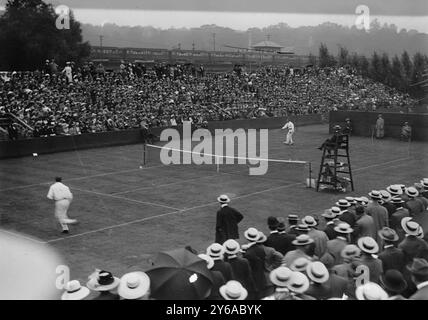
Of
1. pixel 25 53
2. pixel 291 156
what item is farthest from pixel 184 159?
pixel 25 53

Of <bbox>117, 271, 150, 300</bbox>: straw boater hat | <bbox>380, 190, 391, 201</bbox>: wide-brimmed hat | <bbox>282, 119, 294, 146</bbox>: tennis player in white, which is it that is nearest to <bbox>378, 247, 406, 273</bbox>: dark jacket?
<bbox>117, 271, 150, 300</bbox>: straw boater hat

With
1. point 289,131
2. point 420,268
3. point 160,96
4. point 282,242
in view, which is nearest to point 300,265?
point 420,268

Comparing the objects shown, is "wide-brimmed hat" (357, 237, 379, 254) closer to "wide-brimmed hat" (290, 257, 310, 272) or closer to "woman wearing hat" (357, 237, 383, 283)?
"woman wearing hat" (357, 237, 383, 283)

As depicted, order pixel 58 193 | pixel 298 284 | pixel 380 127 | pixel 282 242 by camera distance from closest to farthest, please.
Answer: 1. pixel 298 284
2. pixel 282 242
3. pixel 58 193
4. pixel 380 127

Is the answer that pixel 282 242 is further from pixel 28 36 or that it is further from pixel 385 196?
pixel 28 36

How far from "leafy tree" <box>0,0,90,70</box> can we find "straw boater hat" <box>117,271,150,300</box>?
3651cm

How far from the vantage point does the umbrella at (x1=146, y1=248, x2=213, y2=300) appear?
253 inches

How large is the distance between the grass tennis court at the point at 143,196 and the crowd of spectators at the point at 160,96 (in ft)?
10.5

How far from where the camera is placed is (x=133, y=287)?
6.18m

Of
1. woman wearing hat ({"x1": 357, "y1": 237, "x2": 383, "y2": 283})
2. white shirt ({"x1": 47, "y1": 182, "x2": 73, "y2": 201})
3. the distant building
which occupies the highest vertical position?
the distant building

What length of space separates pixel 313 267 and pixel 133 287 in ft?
7.22

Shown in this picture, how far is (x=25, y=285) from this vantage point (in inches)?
394

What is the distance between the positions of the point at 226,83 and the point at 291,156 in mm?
19805
